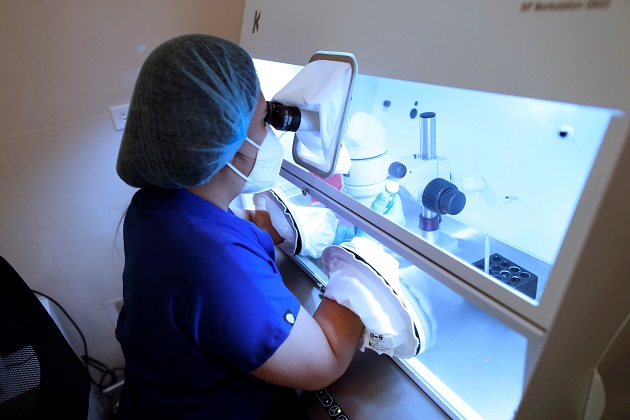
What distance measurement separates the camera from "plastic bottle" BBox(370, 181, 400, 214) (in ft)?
2.90

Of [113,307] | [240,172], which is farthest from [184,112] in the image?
[113,307]

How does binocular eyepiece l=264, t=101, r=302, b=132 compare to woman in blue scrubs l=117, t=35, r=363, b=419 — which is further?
binocular eyepiece l=264, t=101, r=302, b=132

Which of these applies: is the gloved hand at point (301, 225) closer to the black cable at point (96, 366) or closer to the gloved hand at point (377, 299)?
the gloved hand at point (377, 299)

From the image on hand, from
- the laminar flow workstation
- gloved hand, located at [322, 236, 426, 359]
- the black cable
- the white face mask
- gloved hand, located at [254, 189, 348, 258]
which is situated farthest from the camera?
the black cable

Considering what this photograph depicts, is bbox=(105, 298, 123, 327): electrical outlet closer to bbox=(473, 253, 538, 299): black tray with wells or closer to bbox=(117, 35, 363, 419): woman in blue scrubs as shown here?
bbox=(117, 35, 363, 419): woman in blue scrubs

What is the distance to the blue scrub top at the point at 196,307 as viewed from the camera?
2.10 ft

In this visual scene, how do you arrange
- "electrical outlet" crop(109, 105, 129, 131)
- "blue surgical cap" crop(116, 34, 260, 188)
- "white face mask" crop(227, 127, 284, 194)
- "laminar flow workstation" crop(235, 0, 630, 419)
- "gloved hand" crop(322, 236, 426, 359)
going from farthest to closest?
"electrical outlet" crop(109, 105, 129, 131), "white face mask" crop(227, 127, 284, 194), "gloved hand" crop(322, 236, 426, 359), "blue surgical cap" crop(116, 34, 260, 188), "laminar flow workstation" crop(235, 0, 630, 419)

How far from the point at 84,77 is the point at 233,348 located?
1.13 m

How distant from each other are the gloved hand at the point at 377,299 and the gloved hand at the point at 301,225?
30 cm

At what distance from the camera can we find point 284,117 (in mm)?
786

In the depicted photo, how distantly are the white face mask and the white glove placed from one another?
0.25 meters

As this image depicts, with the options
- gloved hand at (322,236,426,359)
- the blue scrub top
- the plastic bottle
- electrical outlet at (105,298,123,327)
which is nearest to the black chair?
the blue scrub top

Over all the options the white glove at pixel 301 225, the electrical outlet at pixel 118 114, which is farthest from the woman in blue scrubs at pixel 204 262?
the electrical outlet at pixel 118 114

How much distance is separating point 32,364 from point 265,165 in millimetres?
747
